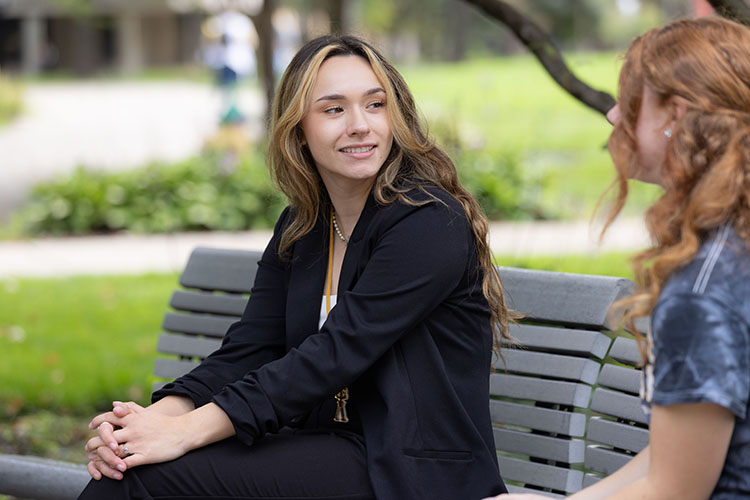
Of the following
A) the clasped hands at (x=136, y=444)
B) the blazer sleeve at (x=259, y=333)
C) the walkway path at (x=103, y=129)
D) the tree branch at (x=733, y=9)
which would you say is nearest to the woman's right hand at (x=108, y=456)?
the clasped hands at (x=136, y=444)

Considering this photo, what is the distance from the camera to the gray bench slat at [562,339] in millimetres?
2770

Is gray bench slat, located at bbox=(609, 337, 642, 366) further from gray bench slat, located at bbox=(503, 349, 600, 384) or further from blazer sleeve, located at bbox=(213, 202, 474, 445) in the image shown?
blazer sleeve, located at bbox=(213, 202, 474, 445)

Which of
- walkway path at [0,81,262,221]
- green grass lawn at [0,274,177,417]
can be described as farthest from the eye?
walkway path at [0,81,262,221]

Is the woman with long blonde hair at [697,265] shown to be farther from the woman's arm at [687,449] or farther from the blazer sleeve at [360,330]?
the blazer sleeve at [360,330]

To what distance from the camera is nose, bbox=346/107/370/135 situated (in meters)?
2.62

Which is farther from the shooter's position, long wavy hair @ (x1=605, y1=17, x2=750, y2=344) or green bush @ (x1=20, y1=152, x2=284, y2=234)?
green bush @ (x1=20, y1=152, x2=284, y2=234)

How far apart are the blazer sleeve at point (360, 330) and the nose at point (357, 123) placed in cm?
32

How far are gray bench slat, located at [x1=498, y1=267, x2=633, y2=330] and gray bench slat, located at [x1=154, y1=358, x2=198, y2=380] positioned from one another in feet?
3.91

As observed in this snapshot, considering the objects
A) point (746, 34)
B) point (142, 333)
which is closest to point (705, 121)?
point (746, 34)

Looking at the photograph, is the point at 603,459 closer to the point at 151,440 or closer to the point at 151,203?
the point at 151,440

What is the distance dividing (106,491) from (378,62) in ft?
4.16

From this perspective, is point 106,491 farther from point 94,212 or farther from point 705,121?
point 94,212

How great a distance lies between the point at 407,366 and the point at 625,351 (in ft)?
2.14

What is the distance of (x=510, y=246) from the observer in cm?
848
